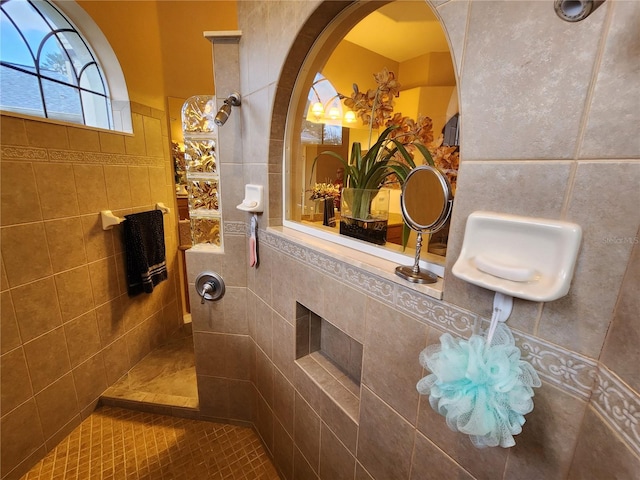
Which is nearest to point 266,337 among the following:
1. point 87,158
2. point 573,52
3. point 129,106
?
point 573,52

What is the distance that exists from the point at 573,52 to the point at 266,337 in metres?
1.38

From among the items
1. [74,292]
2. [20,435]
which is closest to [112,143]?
[74,292]

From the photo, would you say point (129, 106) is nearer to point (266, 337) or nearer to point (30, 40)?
point (30, 40)

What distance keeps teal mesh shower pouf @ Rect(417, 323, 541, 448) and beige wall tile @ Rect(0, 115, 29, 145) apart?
1928mm

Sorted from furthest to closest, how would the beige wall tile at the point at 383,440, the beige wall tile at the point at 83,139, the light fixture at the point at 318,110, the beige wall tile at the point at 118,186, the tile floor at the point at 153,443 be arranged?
the beige wall tile at the point at 118,186, the beige wall tile at the point at 83,139, the tile floor at the point at 153,443, the light fixture at the point at 318,110, the beige wall tile at the point at 383,440

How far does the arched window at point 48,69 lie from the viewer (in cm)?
132

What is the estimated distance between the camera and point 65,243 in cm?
151

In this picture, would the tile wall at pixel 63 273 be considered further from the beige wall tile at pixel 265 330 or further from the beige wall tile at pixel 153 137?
the beige wall tile at pixel 265 330

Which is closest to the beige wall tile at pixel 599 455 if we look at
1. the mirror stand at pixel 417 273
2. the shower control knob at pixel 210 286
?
the mirror stand at pixel 417 273

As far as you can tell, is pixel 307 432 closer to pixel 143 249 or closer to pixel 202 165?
pixel 202 165

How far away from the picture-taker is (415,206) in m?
0.63

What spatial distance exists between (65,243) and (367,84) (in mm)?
1779

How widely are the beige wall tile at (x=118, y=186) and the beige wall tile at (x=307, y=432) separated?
65.8 inches

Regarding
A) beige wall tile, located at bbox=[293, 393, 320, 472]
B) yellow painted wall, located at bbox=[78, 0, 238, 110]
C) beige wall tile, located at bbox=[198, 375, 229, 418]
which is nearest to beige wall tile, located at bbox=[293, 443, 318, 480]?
beige wall tile, located at bbox=[293, 393, 320, 472]
